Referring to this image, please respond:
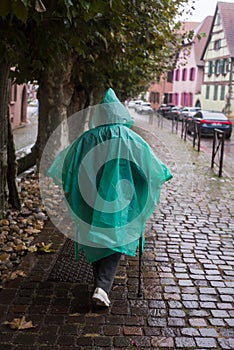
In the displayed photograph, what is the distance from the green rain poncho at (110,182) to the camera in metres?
4.33

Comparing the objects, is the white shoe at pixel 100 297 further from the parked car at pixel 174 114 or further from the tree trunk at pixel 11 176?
the parked car at pixel 174 114

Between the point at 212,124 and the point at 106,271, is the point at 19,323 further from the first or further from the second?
the point at 212,124

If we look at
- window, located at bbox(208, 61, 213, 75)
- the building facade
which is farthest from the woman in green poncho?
window, located at bbox(208, 61, 213, 75)

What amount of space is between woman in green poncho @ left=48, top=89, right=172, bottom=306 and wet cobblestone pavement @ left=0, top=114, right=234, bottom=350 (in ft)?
1.09

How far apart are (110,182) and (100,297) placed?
993mm

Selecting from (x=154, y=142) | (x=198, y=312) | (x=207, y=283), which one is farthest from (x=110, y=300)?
(x=154, y=142)

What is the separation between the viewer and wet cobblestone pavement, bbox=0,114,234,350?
3.89 metres

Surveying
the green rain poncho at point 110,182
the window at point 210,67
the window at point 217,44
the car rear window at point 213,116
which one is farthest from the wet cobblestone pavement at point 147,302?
the window at point 210,67

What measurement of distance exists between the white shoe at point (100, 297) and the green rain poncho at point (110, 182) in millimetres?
291

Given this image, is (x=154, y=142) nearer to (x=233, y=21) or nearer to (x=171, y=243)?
(x=171, y=243)

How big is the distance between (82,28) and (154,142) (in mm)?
15336

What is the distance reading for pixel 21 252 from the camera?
5.91m

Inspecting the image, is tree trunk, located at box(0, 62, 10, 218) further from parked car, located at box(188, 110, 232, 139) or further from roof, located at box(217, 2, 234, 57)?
roof, located at box(217, 2, 234, 57)

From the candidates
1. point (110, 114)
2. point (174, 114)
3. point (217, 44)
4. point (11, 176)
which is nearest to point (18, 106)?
point (174, 114)
